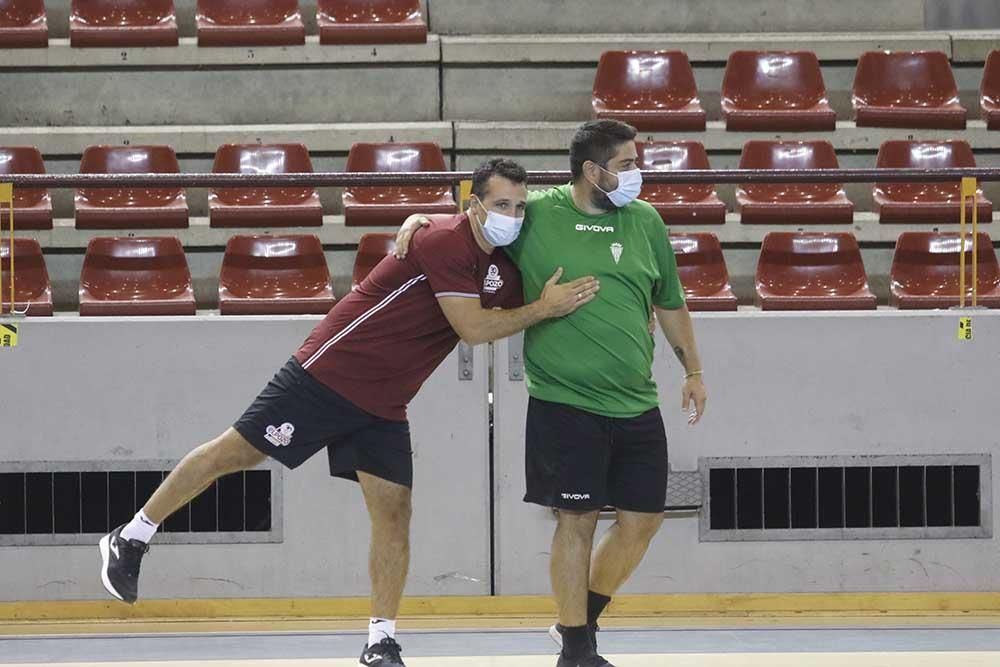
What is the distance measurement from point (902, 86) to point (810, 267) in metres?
2.40

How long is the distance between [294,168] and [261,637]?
3.72m

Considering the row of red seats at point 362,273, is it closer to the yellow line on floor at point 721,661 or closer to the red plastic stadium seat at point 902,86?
the red plastic stadium seat at point 902,86

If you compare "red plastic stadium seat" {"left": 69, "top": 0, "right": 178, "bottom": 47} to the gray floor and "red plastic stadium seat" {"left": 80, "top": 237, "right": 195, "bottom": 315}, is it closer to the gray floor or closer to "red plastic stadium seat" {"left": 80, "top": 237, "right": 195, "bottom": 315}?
"red plastic stadium seat" {"left": 80, "top": 237, "right": 195, "bottom": 315}

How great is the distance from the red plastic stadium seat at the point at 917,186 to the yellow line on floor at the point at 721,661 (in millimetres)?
4210

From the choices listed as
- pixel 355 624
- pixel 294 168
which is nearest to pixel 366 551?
pixel 355 624

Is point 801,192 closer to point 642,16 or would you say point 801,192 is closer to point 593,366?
point 642,16

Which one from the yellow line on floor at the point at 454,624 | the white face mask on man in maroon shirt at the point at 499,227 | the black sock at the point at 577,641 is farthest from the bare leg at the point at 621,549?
the yellow line on floor at the point at 454,624

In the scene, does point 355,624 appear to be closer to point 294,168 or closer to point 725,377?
point 725,377

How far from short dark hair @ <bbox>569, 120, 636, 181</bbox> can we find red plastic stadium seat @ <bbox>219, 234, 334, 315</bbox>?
3.38 meters

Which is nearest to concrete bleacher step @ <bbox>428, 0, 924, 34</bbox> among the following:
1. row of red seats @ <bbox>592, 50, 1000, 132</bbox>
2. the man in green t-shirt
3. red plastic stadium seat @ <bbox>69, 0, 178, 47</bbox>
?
row of red seats @ <bbox>592, 50, 1000, 132</bbox>

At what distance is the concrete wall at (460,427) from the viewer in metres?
6.77

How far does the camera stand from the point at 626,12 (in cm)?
1095

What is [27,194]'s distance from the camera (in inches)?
367

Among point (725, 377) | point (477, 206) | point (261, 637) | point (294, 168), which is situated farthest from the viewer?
point (294, 168)
